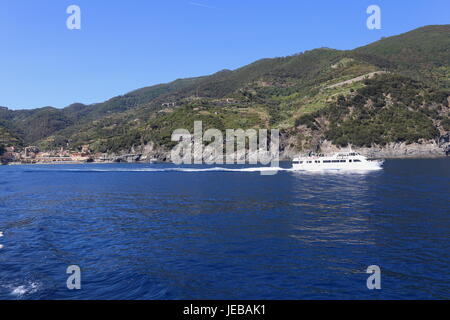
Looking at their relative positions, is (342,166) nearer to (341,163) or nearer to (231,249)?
(341,163)

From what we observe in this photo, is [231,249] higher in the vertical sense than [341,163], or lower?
lower

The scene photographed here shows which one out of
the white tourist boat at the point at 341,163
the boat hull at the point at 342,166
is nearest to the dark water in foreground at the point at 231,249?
the boat hull at the point at 342,166

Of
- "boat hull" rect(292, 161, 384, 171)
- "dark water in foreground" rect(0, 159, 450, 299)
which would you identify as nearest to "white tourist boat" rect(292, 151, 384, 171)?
"boat hull" rect(292, 161, 384, 171)

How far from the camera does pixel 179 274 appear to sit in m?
19.2

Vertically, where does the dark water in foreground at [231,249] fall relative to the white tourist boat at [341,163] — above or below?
below

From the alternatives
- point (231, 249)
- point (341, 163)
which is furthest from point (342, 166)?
point (231, 249)

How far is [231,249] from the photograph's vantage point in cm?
2394

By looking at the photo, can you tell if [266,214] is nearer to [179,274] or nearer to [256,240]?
[256,240]

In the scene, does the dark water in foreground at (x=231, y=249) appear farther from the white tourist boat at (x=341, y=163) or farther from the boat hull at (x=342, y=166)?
the white tourist boat at (x=341, y=163)

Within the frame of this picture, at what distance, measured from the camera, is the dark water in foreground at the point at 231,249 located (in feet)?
56.5

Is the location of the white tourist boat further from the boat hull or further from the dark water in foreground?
the dark water in foreground

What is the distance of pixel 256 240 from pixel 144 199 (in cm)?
2930

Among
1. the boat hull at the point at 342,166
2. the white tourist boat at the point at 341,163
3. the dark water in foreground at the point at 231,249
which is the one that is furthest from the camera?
the white tourist boat at the point at 341,163
